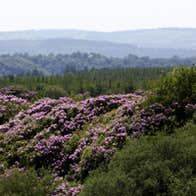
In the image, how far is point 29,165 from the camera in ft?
76.8

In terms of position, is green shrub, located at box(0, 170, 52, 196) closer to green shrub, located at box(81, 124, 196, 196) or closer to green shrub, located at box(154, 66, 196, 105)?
green shrub, located at box(81, 124, 196, 196)

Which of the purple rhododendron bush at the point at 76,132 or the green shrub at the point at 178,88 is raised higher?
the green shrub at the point at 178,88

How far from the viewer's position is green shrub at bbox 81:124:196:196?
14578 mm

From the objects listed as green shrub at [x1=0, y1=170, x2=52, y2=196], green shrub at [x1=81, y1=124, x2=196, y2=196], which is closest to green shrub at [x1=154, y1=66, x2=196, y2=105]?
green shrub at [x1=81, y1=124, x2=196, y2=196]

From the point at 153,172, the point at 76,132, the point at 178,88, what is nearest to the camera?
the point at 153,172

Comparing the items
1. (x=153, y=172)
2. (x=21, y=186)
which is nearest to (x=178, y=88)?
(x=153, y=172)

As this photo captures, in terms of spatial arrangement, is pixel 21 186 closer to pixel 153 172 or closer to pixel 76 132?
pixel 153 172

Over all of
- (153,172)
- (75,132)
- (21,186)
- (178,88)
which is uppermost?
(178,88)

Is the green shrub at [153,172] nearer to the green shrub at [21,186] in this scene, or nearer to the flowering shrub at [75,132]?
the green shrub at [21,186]

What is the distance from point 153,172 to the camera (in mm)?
15047

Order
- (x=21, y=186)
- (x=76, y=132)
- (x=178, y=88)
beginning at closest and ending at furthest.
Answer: (x=21, y=186), (x=178, y=88), (x=76, y=132)

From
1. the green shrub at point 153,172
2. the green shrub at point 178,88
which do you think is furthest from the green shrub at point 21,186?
the green shrub at point 178,88

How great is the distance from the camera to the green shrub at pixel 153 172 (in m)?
14.6

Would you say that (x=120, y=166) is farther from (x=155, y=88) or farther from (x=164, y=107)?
(x=155, y=88)
